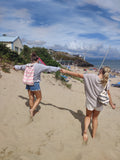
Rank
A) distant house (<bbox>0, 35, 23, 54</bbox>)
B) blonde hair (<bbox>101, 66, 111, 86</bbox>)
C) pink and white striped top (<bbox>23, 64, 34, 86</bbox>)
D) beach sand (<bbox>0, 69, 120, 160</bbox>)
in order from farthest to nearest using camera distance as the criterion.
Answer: distant house (<bbox>0, 35, 23, 54</bbox>)
pink and white striped top (<bbox>23, 64, 34, 86</bbox>)
blonde hair (<bbox>101, 66, 111, 86</bbox>)
beach sand (<bbox>0, 69, 120, 160</bbox>)

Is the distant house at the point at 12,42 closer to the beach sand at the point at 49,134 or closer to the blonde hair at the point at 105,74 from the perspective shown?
the beach sand at the point at 49,134

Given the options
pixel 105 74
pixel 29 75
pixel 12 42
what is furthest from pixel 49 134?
pixel 12 42

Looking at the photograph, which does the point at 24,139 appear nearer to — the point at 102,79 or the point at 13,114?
the point at 13,114

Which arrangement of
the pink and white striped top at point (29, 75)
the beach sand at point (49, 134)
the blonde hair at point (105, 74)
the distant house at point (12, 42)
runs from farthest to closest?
the distant house at point (12, 42) < the pink and white striped top at point (29, 75) < the blonde hair at point (105, 74) < the beach sand at point (49, 134)

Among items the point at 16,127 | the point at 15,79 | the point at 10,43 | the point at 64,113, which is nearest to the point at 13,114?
the point at 16,127

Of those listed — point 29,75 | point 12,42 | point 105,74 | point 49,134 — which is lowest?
point 49,134

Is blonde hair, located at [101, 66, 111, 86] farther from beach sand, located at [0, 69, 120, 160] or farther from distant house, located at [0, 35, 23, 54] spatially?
distant house, located at [0, 35, 23, 54]

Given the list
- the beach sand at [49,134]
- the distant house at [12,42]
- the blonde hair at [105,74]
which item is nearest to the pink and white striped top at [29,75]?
the beach sand at [49,134]

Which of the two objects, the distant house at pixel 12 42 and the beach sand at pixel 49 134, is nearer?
the beach sand at pixel 49 134

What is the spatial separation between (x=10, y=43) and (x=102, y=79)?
20099 mm

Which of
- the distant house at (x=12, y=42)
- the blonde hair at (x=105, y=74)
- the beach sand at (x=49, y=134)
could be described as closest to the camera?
the beach sand at (x=49, y=134)

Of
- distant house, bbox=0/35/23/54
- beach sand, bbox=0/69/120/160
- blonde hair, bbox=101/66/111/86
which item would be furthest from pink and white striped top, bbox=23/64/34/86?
distant house, bbox=0/35/23/54

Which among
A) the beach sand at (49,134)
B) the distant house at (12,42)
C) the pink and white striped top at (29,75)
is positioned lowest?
the beach sand at (49,134)

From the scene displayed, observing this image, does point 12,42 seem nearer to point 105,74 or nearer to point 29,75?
point 29,75
